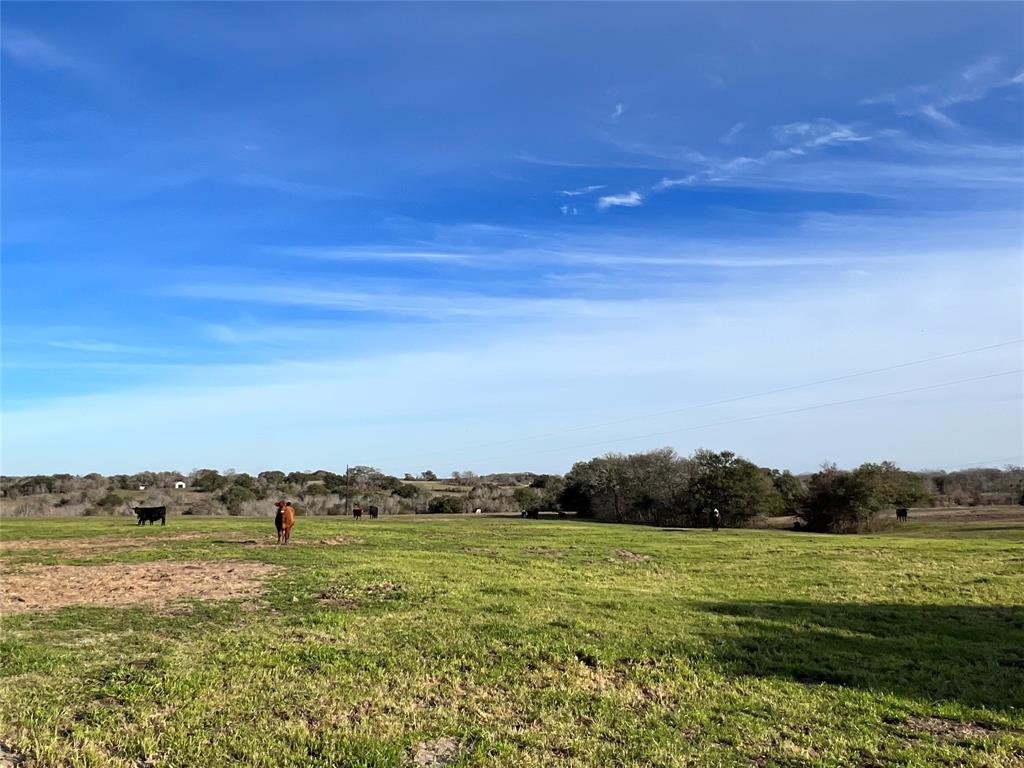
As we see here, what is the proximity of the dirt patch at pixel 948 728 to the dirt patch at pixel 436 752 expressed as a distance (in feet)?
15.2

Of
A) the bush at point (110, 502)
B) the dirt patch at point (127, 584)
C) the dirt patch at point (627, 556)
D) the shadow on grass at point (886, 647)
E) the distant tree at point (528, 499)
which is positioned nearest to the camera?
the shadow on grass at point (886, 647)

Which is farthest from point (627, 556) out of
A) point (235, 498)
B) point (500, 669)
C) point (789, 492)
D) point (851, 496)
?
point (235, 498)

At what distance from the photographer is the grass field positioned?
615cm

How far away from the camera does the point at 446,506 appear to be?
7000 cm

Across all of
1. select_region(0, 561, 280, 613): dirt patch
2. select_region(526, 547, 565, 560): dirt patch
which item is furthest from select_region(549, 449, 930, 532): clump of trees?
select_region(0, 561, 280, 613): dirt patch

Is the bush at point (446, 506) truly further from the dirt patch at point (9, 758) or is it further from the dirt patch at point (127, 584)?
the dirt patch at point (9, 758)

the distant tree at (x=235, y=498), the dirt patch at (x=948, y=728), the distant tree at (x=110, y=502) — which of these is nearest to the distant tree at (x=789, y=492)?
the distant tree at (x=235, y=498)

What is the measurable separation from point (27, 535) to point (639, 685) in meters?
28.2

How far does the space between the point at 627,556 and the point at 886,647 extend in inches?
528

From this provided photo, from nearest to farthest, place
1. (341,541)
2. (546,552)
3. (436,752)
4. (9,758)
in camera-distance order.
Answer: (9,758) → (436,752) → (546,552) → (341,541)

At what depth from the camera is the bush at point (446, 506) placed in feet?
229

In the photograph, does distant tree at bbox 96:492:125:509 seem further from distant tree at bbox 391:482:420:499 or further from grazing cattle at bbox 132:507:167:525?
distant tree at bbox 391:482:420:499

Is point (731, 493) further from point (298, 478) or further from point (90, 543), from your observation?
point (298, 478)

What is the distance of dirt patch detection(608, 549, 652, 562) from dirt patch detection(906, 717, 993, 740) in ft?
50.5
